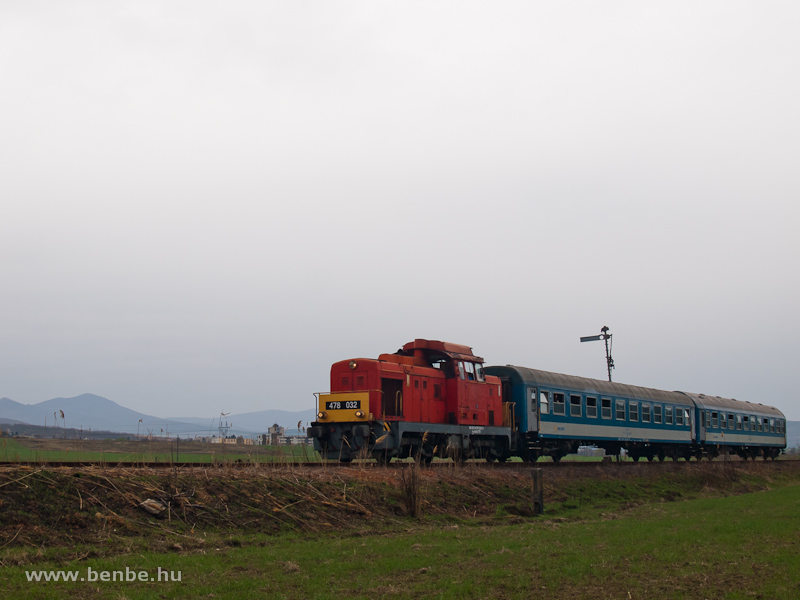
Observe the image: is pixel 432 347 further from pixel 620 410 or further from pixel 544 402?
pixel 620 410

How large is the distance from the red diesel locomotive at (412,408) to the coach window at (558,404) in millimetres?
4456

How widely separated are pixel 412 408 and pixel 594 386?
15.1m

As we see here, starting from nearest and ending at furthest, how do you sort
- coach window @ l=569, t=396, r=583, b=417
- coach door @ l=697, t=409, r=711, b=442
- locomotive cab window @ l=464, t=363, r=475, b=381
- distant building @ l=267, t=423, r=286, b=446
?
1. locomotive cab window @ l=464, t=363, r=475, b=381
2. coach window @ l=569, t=396, r=583, b=417
3. coach door @ l=697, t=409, r=711, b=442
4. distant building @ l=267, t=423, r=286, b=446

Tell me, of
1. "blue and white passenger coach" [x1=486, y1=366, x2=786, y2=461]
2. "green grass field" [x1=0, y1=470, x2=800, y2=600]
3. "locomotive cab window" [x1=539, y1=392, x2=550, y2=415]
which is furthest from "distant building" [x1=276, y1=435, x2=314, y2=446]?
"locomotive cab window" [x1=539, y1=392, x2=550, y2=415]

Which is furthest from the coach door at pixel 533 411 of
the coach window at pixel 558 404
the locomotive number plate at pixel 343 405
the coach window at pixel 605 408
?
the locomotive number plate at pixel 343 405

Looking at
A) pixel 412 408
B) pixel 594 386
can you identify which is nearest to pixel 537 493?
pixel 412 408

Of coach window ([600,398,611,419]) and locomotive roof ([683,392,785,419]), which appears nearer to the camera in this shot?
coach window ([600,398,611,419])

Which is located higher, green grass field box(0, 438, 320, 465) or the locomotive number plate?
the locomotive number plate

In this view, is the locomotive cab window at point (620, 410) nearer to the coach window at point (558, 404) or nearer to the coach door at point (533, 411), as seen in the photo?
the coach window at point (558, 404)

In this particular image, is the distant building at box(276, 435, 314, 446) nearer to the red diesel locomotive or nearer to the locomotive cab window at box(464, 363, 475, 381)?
the red diesel locomotive

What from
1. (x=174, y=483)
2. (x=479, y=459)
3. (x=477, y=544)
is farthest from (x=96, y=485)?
(x=479, y=459)

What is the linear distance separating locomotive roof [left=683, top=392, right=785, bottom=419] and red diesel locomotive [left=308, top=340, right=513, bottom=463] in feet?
75.7

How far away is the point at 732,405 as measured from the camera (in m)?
50.2

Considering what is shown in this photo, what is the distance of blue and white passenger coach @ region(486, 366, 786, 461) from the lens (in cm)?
3069
